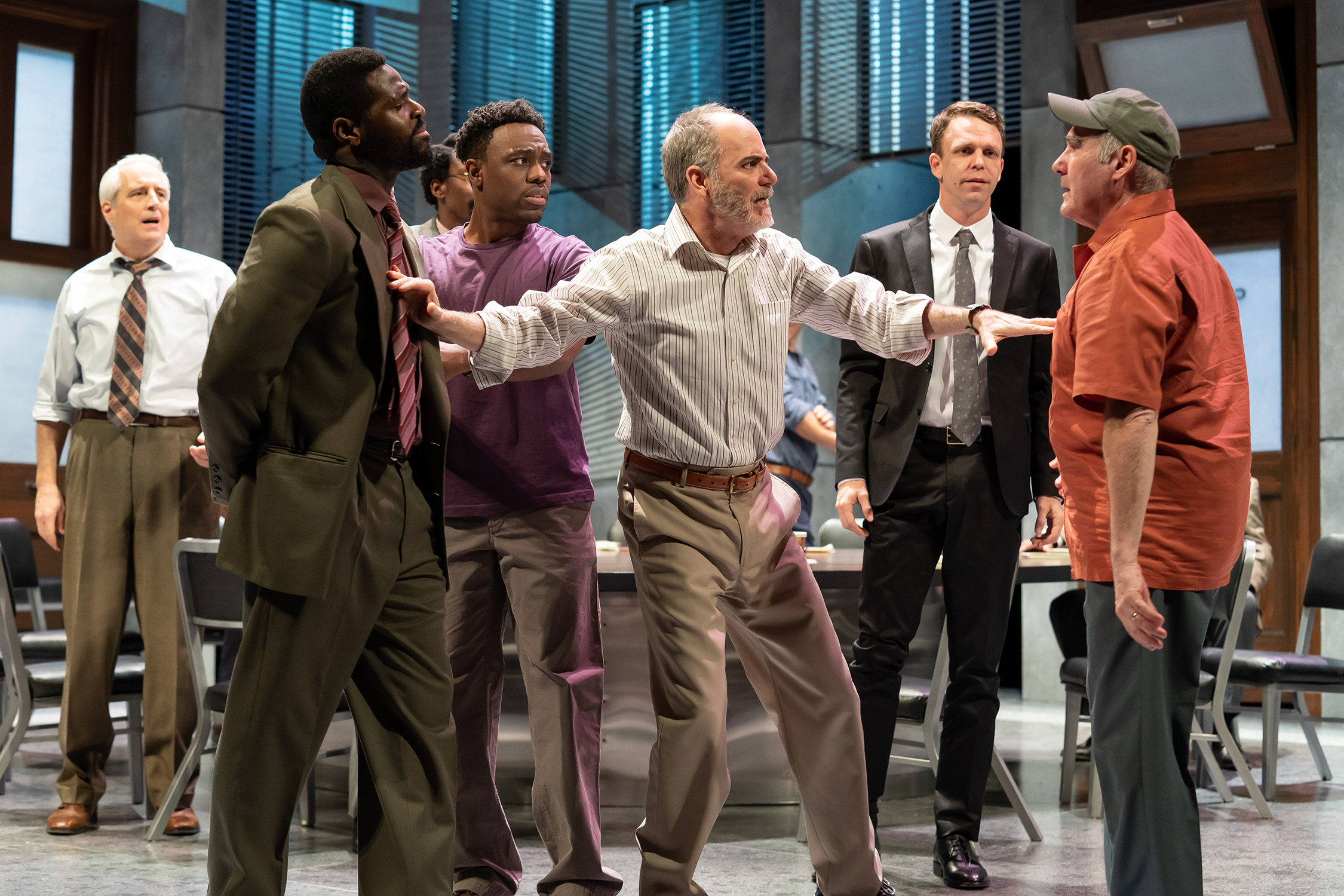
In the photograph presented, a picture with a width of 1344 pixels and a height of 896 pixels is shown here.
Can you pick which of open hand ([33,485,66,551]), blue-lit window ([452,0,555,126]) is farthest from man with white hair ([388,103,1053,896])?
blue-lit window ([452,0,555,126])

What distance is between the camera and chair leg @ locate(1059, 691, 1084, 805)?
15.1ft

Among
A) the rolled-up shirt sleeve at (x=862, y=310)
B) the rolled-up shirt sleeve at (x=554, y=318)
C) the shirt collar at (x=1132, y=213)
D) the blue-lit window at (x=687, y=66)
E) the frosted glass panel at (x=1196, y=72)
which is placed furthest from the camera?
the blue-lit window at (x=687, y=66)

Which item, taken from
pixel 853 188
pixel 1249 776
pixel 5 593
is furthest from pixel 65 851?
pixel 853 188

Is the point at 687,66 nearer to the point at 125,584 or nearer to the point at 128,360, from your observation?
the point at 128,360

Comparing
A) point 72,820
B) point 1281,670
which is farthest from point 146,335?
point 1281,670

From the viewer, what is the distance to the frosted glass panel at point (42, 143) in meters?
7.27

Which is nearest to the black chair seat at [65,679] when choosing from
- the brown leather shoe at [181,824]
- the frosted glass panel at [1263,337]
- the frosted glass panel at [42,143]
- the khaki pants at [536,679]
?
the brown leather shoe at [181,824]

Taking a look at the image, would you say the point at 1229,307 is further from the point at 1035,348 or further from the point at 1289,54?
the point at 1289,54

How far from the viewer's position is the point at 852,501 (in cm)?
340

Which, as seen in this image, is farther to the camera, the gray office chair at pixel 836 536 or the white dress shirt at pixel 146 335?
the gray office chair at pixel 836 536

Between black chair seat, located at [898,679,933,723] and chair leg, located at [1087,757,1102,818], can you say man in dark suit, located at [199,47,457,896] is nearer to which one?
black chair seat, located at [898,679,933,723]

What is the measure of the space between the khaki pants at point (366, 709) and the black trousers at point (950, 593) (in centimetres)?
128

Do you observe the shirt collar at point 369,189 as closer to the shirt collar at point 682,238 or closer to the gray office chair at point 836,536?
the shirt collar at point 682,238

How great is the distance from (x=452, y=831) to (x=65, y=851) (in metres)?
1.86
